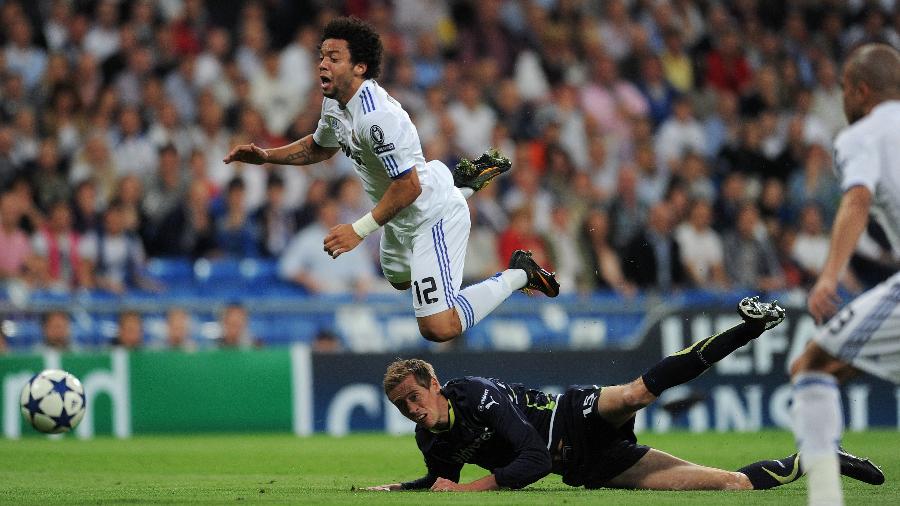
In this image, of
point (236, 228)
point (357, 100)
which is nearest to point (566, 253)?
point (236, 228)

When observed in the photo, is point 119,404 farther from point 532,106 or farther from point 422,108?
point 532,106

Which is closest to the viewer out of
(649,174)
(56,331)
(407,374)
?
(407,374)

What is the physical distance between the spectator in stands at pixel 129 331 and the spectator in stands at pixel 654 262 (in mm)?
5349

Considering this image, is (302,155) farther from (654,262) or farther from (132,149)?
(654,262)

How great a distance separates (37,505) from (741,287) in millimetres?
10127

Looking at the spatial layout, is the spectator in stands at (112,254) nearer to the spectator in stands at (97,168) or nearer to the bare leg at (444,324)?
the spectator in stands at (97,168)

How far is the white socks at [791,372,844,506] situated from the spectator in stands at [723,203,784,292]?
1027cm

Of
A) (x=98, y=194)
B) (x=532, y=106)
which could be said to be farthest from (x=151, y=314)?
(x=532, y=106)

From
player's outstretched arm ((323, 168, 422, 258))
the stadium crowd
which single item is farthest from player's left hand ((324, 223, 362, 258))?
the stadium crowd

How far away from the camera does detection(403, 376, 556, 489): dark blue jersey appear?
7.41 m

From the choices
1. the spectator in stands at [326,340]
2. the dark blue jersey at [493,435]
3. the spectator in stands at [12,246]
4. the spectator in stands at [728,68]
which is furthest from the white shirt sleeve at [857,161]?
the spectator in stands at [728,68]

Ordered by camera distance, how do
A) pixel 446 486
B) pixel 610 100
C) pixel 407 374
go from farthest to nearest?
pixel 610 100 → pixel 446 486 → pixel 407 374

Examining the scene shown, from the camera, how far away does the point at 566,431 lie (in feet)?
25.5

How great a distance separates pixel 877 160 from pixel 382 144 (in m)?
3.67
